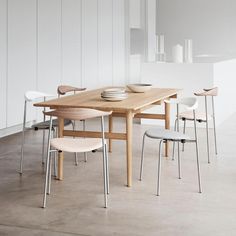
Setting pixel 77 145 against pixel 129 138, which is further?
pixel 129 138

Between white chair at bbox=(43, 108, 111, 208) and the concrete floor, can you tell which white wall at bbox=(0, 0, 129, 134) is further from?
white chair at bbox=(43, 108, 111, 208)

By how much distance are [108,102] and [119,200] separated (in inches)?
38.2

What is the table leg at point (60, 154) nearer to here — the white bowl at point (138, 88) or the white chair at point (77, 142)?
the white chair at point (77, 142)

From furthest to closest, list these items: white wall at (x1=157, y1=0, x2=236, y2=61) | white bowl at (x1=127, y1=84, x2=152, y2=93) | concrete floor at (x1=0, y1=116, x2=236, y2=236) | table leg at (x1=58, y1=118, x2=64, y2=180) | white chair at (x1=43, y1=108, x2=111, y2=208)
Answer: white wall at (x1=157, y1=0, x2=236, y2=61) < white bowl at (x1=127, y1=84, x2=152, y2=93) < table leg at (x1=58, y1=118, x2=64, y2=180) < white chair at (x1=43, y1=108, x2=111, y2=208) < concrete floor at (x1=0, y1=116, x2=236, y2=236)

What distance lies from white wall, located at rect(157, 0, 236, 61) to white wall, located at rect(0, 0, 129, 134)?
7.52ft

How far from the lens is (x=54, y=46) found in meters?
8.02

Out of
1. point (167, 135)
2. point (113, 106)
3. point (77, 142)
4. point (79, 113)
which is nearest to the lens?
point (79, 113)

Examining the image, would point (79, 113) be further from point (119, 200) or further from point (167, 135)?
point (167, 135)

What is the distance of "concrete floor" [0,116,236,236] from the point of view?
3.38 metres

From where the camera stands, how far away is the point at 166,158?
18.0ft

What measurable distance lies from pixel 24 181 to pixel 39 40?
11.6 ft

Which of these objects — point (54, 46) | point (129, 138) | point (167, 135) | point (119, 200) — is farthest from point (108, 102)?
point (54, 46)

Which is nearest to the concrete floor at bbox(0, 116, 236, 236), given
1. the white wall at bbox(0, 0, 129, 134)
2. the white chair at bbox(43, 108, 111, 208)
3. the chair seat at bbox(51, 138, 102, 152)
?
the white chair at bbox(43, 108, 111, 208)

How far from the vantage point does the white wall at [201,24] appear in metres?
12.4
